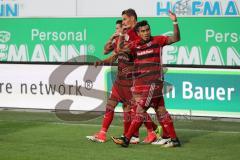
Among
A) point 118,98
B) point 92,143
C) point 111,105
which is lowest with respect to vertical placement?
point 92,143

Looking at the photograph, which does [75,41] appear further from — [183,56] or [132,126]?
[132,126]

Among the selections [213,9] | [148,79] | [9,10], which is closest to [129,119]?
[148,79]

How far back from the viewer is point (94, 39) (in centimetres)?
2105

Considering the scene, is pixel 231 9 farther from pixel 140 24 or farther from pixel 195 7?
pixel 140 24

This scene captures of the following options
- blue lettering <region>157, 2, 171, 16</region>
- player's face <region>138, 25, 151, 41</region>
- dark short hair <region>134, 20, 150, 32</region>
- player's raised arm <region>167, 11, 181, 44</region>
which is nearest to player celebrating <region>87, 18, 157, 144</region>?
dark short hair <region>134, 20, 150, 32</region>

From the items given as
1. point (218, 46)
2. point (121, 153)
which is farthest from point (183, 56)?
point (121, 153)

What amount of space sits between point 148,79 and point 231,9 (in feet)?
29.1

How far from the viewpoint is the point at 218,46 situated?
19.5 metres

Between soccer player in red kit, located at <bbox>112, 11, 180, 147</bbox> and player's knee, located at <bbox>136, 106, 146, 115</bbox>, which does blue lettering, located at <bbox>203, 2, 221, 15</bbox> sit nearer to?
soccer player in red kit, located at <bbox>112, 11, 180, 147</bbox>

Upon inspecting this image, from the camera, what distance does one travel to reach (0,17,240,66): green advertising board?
770 inches

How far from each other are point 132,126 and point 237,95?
4327 millimetres

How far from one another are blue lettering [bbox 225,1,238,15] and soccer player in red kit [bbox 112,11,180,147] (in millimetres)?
8623

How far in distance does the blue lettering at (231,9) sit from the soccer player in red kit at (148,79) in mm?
8623

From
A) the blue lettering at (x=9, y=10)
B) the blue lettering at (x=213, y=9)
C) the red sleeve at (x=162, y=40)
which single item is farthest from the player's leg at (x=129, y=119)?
the blue lettering at (x=9, y=10)
